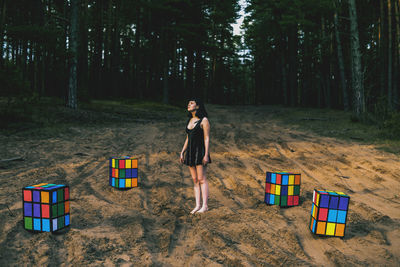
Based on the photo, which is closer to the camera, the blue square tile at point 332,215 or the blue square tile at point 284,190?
the blue square tile at point 332,215

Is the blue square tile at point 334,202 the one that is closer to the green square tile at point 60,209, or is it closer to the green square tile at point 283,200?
the green square tile at point 283,200

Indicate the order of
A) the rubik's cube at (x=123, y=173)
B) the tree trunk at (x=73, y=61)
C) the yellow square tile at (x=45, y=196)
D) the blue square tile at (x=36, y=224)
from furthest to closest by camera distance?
the tree trunk at (x=73, y=61)
the rubik's cube at (x=123, y=173)
the blue square tile at (x=36, y=224)
the yellow square tile at (x=45, y=196)

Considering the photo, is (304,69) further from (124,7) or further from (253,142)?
(253,142)

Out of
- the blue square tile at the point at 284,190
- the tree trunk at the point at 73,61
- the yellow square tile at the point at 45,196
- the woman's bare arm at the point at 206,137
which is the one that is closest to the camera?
the yellow square tile at the point at 45,196

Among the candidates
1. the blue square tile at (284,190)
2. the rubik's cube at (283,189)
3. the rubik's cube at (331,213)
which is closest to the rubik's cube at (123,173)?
the rubik's cube at (283,189)

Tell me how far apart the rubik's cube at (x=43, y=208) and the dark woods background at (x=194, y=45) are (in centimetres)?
954

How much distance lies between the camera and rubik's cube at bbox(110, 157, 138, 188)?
22.4 feet

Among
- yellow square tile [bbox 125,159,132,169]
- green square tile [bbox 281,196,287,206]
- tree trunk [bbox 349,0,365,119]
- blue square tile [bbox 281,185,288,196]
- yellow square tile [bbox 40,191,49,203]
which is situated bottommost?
green square tile [bbox 281,196,287,206]

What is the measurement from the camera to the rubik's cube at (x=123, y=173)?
6.81m

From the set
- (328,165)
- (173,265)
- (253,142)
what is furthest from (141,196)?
(253,142)

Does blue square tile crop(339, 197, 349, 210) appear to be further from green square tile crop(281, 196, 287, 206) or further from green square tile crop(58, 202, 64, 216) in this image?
green square tile crop(58, 202, 64, 216)

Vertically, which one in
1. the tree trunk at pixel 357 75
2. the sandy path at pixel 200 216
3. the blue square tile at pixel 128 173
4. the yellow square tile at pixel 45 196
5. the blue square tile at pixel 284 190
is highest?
the tree trunk at pixel 357 75

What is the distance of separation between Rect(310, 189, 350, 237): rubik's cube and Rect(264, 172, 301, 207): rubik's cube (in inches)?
51.4

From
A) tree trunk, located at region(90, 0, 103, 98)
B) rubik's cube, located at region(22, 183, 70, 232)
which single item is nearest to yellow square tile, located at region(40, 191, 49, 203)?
rubik's cube, located at region(22, 183, 70, 232)
